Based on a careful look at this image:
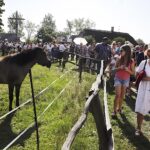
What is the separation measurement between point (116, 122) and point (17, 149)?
9.96ft

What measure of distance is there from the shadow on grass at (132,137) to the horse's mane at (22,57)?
9.56 ft

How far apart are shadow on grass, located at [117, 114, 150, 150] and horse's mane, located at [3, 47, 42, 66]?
2915 mm

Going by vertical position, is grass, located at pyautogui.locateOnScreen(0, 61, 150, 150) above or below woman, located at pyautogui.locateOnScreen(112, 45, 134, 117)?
below

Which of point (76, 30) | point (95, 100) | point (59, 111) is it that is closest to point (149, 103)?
point (59, 111)

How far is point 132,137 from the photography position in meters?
8.05

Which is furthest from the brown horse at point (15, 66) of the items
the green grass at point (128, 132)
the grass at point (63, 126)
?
the green grass at point (128, 132)

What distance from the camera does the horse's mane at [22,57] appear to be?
997cm

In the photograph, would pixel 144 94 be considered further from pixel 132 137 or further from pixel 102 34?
pixel 102 34

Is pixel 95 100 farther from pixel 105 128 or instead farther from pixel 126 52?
pixel 126 52

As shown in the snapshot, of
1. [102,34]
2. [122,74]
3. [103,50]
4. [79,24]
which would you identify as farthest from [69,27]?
[122,74]

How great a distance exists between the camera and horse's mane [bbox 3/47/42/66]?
9969 mm

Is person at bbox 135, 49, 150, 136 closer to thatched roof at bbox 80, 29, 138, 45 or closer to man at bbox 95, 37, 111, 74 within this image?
man at bbox 95, 37, 111, 74

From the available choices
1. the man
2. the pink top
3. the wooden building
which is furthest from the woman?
the wooden building

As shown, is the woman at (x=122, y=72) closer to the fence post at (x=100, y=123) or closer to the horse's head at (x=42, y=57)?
the horse's head at (x=42, y=57)
